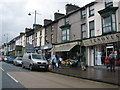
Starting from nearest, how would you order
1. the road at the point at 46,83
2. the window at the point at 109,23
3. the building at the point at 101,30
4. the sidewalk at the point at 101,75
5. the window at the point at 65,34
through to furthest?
1. the road at the point at 46,83
2. the sidewalk at the point at 101,75
3. the building at the point at 101,30
4. the window at the point at 109,23
5. the window at the point at 65,34

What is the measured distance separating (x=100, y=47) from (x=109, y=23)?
3.16 metres

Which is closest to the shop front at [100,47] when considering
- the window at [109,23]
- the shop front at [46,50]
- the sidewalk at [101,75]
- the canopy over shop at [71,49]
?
the window at [109,23]

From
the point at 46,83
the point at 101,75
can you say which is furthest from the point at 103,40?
the point at 46,83

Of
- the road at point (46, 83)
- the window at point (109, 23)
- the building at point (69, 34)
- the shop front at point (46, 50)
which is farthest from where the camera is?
the shop front at point (46, 50)

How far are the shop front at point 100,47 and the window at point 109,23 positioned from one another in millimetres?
1017

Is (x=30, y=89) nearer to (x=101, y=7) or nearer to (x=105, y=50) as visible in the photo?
(x=105, y=50)

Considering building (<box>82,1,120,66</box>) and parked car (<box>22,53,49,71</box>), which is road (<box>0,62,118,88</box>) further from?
building (<box>82,1,120,66</box>)

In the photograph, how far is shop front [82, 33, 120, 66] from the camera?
16719mm

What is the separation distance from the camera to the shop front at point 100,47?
54.9 ft

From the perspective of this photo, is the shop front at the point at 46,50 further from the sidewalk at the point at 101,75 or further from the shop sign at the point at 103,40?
the sidewalk at the point at 101,75

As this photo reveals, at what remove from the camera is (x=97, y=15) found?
19797 millimetres

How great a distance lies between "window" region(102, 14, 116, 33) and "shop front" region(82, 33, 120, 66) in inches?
40.1

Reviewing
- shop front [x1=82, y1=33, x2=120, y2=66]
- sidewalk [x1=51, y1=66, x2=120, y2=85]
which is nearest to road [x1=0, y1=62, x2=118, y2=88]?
sidewalk [x1=51, y1=66, x2=120, y2=85]

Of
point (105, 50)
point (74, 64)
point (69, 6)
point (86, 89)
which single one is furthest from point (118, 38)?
point (69, 6)
